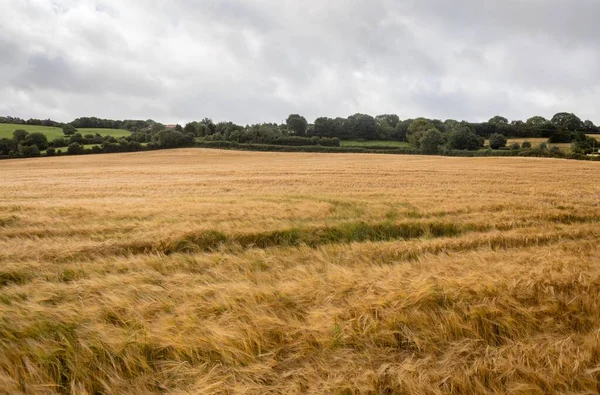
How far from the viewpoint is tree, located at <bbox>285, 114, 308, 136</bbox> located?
9538 centimetres

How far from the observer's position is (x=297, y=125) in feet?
313

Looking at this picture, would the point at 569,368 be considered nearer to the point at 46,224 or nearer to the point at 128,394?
the point at 128,394

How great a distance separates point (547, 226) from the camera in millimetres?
7680

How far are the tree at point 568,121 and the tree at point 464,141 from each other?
1616 inches

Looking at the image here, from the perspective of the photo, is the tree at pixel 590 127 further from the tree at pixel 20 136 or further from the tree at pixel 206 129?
the tree at pixel 20 136

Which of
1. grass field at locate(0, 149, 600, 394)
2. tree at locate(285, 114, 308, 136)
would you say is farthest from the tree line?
grass field at locate(0, 149, 600, 394)

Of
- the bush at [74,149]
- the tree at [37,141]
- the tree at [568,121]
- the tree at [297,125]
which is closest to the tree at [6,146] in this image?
the tree at [37,141]

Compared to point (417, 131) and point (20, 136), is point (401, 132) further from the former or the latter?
point (20, 136)

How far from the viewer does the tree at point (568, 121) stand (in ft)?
309

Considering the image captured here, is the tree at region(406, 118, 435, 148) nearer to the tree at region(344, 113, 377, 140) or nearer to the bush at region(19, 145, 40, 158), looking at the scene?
the tree at region(344, 113, 377, 140)

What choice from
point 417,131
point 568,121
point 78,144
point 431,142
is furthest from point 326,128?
point 568,121

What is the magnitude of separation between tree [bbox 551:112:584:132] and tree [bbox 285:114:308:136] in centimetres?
7824

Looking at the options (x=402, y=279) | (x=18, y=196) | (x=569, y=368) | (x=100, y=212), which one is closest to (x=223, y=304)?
(x=402, y=279)

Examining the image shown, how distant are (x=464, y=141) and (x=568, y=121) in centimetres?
5395
